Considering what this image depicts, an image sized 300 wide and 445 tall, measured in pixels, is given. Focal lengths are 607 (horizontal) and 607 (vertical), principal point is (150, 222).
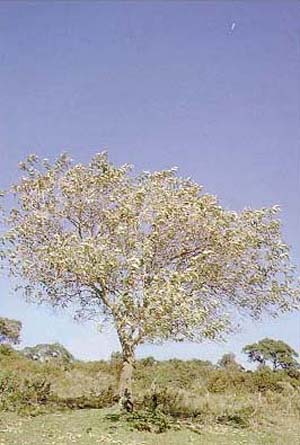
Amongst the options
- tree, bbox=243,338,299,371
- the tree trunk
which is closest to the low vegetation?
the tree trunk

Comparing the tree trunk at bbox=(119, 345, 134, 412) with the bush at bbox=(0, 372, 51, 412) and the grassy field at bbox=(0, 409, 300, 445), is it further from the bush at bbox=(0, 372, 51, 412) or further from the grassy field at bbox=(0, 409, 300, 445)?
the bush at bbox=(0, 372, 51, 412)

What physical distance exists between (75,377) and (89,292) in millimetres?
14648

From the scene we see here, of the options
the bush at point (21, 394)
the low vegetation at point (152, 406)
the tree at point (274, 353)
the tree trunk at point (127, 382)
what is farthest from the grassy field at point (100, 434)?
the tree at point (274, 353)

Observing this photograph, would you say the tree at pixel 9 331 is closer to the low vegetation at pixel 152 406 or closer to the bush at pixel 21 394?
the low vegetation at pixel 152 406

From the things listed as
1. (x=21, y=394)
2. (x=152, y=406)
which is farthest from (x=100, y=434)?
(x=21, y=394)

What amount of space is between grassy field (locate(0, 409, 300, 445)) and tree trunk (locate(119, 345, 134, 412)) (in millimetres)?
1087

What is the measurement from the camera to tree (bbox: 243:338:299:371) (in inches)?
2414

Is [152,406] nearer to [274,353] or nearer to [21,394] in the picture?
[21,394]

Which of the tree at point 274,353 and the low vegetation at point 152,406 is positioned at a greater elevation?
the tree at point 274,353

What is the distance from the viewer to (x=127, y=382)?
22312 mm

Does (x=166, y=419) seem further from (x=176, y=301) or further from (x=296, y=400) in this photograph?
(x=296, y=400)

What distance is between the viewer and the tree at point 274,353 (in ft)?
201

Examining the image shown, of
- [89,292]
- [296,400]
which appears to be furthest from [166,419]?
[296,400]

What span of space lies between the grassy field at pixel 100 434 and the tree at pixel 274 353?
42299 millimetres
